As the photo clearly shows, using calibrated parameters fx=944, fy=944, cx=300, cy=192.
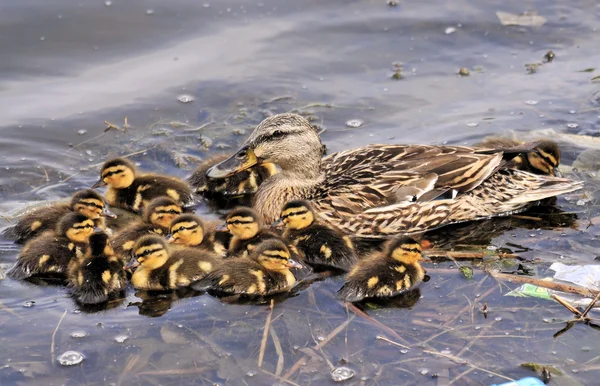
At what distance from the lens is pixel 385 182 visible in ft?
22.4

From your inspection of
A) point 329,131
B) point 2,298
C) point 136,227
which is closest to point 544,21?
point 329,131

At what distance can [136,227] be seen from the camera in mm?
6418

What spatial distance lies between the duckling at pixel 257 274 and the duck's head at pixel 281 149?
1287mm

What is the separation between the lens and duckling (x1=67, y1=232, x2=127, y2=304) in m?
5.75

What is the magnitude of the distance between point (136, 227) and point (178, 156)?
71.2 inches

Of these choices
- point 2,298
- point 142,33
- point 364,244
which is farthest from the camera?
point 142,33

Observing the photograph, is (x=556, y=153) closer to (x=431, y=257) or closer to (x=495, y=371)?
(x=431, y=257)

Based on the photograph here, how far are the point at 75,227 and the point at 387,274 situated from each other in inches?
79.3

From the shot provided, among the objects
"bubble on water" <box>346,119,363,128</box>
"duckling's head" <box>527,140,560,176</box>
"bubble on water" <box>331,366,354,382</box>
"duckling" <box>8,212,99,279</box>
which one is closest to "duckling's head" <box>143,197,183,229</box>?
"duckling" <box>8,212,99,279</box>

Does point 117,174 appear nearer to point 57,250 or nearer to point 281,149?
point 57,250

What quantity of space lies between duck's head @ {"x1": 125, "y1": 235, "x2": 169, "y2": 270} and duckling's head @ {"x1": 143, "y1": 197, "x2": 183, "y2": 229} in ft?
1.91

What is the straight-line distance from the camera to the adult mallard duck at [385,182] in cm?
682

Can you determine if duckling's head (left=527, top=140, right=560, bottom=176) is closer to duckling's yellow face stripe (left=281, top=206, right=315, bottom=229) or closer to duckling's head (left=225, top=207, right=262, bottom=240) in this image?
duckling's yellow face stripe (left=281, top=206, right=315, bottom=229)

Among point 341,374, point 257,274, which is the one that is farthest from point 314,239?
point 341,374
